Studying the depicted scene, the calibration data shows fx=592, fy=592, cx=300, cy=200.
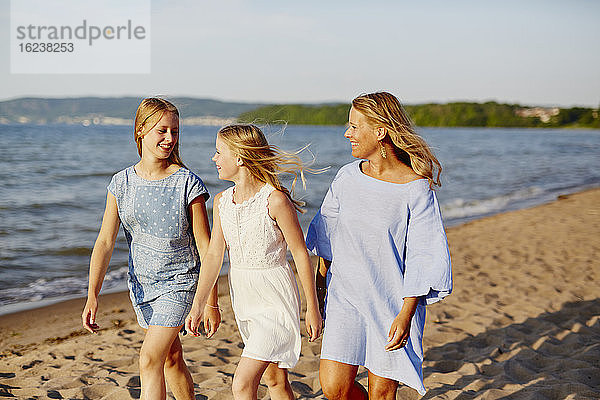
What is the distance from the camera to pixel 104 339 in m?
5.40

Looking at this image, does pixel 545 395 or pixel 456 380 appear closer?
pixel 545 395

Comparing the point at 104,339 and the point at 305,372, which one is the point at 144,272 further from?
the point at 104,339

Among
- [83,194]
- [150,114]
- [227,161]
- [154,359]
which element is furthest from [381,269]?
[83,194]

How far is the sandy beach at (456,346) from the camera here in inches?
162

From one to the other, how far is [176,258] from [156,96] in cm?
87

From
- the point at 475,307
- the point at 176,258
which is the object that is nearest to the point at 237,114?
the point at 176,258

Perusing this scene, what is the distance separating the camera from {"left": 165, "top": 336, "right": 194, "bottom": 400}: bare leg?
3160mm

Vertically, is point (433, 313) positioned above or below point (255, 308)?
below

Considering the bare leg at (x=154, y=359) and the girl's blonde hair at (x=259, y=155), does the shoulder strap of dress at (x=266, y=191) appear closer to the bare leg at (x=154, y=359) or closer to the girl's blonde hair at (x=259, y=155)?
the girl's blonde hair at (x=259, y=155)

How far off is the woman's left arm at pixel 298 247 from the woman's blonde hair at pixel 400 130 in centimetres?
59

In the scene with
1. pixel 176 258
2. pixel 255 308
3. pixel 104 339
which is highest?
pixel 176 258

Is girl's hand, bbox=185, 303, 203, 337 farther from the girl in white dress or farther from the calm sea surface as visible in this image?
the calm sea surface

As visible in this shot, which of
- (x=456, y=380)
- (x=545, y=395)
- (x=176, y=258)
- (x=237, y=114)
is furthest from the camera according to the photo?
(x=456, y=380)

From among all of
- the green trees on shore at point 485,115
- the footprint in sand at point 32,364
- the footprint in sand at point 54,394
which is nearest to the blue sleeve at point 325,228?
the footprint in sand at point 54,394
